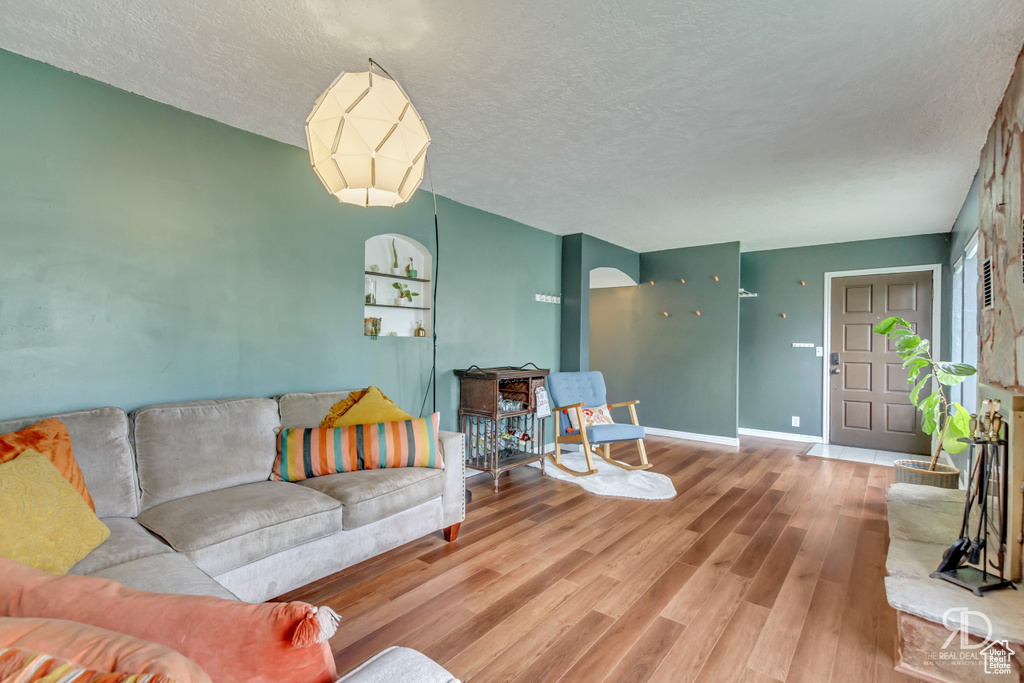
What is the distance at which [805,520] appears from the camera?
10.6 ft

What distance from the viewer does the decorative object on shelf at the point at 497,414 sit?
387cm

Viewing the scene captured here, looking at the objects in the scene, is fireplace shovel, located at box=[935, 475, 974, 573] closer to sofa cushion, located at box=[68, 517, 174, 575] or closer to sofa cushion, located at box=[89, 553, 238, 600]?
sofa cushion, located at box=[89, 553, 238, 600]

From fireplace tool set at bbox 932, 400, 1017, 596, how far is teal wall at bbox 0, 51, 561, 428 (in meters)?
3.19

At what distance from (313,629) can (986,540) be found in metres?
2.40

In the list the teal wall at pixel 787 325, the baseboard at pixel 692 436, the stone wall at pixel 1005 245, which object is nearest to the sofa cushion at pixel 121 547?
the stone wall at pixel 1005 245

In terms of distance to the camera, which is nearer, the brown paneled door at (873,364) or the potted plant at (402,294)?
the potted plant at (402,294)

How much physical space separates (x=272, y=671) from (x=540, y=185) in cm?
344

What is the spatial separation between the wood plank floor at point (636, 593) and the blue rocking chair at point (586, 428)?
1.99 feet

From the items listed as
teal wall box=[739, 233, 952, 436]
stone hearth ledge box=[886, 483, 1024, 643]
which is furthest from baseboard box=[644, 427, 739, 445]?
stone hearth ledge box=[886, 483, 1024, 643]

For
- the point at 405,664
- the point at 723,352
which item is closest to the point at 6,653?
the point at 405,664

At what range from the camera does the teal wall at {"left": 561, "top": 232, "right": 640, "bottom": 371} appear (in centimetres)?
520

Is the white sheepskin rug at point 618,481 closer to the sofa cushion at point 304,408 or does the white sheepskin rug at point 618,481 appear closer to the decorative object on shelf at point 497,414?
the decorative object on shelf at point 497,414

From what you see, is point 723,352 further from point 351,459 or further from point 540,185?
point 351,459

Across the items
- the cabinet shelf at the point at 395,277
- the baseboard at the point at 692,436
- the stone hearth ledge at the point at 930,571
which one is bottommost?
the baseboard at the point at 692,436
